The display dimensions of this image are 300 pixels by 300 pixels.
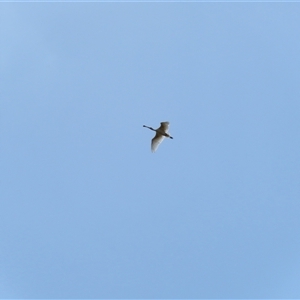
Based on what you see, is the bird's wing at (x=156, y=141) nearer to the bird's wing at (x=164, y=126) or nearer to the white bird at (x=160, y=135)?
the white bird at (x=160, y=135)

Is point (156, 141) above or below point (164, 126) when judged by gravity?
below

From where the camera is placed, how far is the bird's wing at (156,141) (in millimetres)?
72875

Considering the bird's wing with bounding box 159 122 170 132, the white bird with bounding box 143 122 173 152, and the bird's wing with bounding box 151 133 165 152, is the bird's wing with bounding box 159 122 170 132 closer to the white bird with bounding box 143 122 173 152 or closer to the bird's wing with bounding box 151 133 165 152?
the white bird with bounding box 143 122 173 152

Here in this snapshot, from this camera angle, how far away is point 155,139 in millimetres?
73250

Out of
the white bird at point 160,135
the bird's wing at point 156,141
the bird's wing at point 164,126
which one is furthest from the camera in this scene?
the bird's wing at point 156,141

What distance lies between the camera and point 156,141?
240ft

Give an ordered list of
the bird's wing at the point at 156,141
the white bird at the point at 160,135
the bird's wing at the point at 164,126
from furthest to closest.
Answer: the bird's wing at the point at 156,141, the white bird at the point at 160,135, the bird's wing at the point at 164,126

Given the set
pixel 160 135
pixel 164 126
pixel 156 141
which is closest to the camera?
pixel 164 126

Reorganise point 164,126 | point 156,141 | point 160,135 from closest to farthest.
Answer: point 164,126 → point 160,135 → point 156,141

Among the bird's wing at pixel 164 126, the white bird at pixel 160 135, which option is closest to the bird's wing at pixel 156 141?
the white bird at pixel 160 135

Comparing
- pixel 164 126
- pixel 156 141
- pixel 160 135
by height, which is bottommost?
pixel 156 141

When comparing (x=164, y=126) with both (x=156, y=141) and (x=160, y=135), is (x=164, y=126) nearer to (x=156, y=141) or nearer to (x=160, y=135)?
(x=160, y=135)

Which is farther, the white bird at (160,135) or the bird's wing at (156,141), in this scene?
the bird's wing at (156,141)

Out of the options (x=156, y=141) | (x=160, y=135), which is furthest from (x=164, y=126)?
(x=156, y=141)
